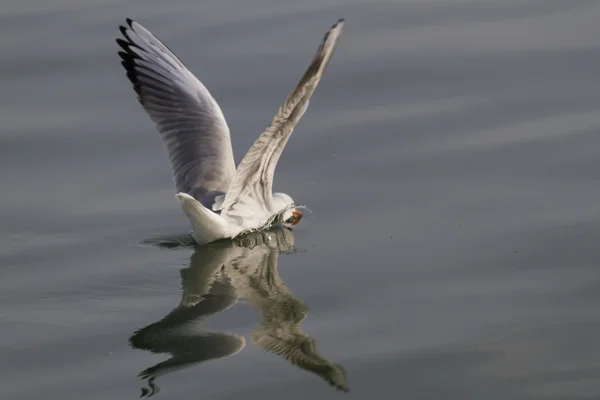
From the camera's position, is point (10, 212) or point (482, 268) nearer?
point (482, 268)

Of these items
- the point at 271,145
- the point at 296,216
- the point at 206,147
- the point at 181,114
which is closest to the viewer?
the point at 271,145

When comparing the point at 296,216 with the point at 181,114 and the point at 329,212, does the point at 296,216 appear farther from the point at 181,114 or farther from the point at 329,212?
the point at 181,114

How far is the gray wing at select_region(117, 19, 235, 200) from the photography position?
9.32 meters

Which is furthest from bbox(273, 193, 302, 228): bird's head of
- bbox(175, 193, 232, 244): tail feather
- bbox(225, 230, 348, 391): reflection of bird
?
bbox(175, 193, 232, 244): tail feather

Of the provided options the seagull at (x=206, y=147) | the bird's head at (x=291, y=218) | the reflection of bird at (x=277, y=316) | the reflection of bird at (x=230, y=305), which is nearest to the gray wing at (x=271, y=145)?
the seagull at (x=206, y=147)

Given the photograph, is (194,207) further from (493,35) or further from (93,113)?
(493,35)

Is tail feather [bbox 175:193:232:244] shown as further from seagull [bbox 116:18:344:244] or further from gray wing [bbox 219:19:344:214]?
gray wing [bbox 219:19:344:214]

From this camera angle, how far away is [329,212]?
8828 millimetres

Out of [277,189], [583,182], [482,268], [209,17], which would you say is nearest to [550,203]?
[583,182]

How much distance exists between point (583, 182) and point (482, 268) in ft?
5.14

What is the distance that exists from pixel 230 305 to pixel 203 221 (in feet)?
3.50

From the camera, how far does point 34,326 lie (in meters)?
7.08

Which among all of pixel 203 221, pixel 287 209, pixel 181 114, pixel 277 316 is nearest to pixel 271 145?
pixel 203 221

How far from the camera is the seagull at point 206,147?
804 centimetres
